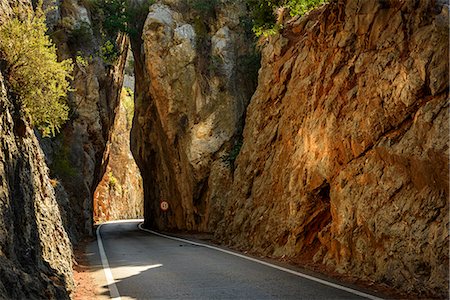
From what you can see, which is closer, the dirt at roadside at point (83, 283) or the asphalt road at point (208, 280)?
the asphalt road at point (208, 280)

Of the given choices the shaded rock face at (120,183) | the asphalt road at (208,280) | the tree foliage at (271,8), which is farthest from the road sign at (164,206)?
the shaded rock face at (120,183)

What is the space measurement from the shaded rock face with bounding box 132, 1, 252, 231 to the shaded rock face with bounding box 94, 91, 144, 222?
33746mm

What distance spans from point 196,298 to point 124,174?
65.9m

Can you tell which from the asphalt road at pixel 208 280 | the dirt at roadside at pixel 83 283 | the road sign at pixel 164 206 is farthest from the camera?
the road sign at pixel 164 206

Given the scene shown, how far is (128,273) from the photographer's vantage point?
11172mm

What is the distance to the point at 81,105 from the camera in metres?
28.2

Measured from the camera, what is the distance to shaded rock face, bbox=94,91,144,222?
62.7 metres

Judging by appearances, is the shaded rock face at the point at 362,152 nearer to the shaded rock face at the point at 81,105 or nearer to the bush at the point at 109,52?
the shaded rock face at the point at 81,105

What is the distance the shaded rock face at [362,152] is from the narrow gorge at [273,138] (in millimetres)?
41

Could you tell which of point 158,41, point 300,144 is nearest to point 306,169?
point 300,144

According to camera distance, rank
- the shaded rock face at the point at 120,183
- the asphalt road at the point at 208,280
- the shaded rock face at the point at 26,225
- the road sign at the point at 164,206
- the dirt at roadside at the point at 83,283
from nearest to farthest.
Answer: the shaded rock face at the point at 26,225 < the asphalt road at the point at 208,280 < the dirt at roadside at the point at 83,283 < the road sign at the point at 164,206 < the shaded rock face at the point at 120,183

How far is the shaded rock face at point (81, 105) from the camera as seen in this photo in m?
25.6

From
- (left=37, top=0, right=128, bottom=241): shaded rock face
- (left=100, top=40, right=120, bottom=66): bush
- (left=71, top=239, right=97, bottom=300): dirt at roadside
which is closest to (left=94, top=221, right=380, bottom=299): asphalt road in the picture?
(left=71, top=239, right=97, bottom=300): dirt at roadside

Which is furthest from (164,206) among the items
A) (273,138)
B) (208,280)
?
(208,280)
